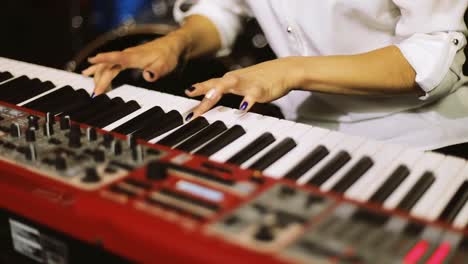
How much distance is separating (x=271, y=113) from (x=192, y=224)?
123 cm

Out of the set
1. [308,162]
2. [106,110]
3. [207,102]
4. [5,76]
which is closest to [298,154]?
[308,162]

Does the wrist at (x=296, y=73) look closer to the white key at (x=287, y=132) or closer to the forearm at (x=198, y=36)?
the white key at (x=287, y=132)

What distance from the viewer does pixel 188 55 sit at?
1.80m

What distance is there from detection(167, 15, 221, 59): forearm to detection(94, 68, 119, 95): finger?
0.88ft

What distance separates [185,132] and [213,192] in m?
0.33

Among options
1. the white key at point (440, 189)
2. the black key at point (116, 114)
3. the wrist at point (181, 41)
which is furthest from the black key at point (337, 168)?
the wrist at point (181, 41)

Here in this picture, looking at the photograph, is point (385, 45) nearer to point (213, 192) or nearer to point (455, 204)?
point (455, 204)

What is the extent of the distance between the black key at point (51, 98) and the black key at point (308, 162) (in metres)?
0.62

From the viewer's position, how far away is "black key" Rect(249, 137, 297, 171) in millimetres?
1141

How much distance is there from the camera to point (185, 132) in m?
1.28

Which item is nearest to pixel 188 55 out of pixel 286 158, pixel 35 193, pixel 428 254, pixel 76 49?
pixel 286 158

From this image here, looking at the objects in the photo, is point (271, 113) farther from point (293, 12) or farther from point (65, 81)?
point (65, 81)

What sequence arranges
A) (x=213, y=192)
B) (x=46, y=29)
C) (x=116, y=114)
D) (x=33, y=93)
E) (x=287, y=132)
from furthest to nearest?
1. (x=46, y=29)
2. (x=33, y=93)
3. (x=116, y=114)
4. (x=287, y=132)
5. (x=213, y=192)

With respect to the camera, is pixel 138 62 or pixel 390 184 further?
pixel 138 62
